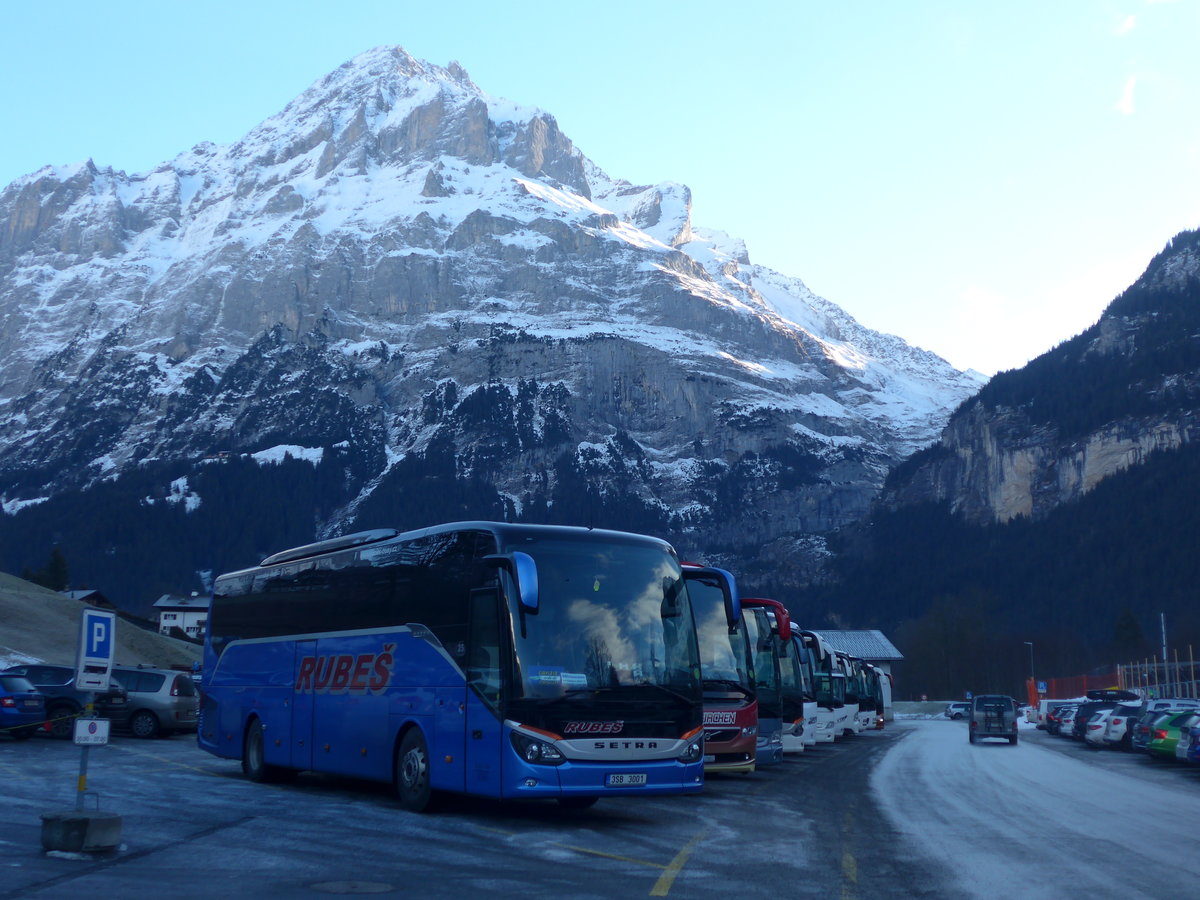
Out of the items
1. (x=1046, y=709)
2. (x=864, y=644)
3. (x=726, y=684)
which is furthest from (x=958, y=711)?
(x=726, y=684)

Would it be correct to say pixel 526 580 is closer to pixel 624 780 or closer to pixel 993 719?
pixel 624 780

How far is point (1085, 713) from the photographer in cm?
4434

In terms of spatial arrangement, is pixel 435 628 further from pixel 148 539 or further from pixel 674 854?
pixel 148 539

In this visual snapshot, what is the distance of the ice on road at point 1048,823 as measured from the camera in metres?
11.2

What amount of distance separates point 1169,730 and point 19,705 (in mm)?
27164

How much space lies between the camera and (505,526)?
15086 millimetres

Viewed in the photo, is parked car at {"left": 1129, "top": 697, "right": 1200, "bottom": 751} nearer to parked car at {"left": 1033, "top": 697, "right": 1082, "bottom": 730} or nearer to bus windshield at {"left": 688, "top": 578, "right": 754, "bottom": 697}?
parked car at {"left": 1033, "top": 697, "right": 1082, "bottom": 730}

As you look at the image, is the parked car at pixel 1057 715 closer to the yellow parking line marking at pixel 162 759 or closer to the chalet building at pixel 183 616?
the yellow parking line marking at pixel 162 759

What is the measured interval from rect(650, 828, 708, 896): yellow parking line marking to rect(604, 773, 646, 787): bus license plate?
3.08ft

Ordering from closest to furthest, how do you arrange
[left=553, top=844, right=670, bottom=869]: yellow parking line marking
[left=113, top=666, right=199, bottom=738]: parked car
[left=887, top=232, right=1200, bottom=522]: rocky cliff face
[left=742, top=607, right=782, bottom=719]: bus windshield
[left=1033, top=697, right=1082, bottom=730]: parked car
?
[left=553, top=844, right=670, bottom=869]: yellow parking line marking
[left=742, top=607, right=782, bottom=719]: bus windshield
[left=113, top=666, right=199, bottom=738]: parked car
[left=1033, top=697, right=1082, bottom=730]: parked car
[left=887, top=232, right=1200, bottom=522]: rocky cliff face

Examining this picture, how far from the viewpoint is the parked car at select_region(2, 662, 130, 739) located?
2956 cm

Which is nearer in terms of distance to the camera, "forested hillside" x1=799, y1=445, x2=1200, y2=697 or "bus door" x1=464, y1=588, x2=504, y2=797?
"bus door" x1=464, y1=588, x2=504, y2=797

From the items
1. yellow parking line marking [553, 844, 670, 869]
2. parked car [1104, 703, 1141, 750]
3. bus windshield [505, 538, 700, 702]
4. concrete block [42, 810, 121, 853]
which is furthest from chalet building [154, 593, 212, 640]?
yellow parking line marking [553, 844, 670, 869]

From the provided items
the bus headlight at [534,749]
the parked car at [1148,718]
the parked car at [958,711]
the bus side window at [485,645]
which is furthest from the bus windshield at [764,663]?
the parked car at [958,711]
